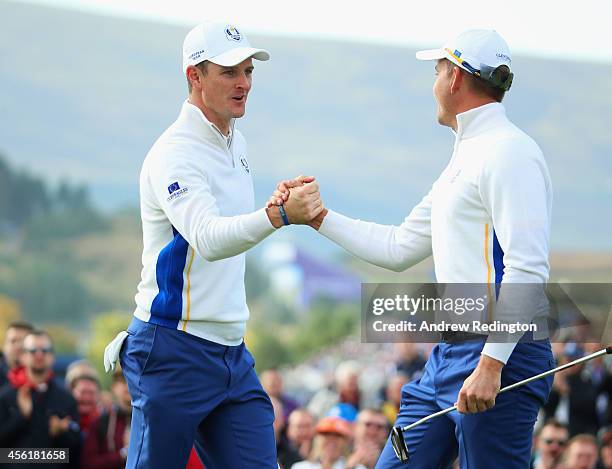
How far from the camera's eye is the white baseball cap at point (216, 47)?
5340 millimetres

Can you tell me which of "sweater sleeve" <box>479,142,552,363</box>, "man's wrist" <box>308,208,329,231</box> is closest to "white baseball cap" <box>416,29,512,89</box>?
"sweater sleeve" <box>479,142,552,363</box>

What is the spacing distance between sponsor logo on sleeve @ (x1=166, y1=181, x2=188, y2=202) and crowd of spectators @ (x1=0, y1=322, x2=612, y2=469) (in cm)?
388

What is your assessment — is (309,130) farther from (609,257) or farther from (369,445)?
(369,445)

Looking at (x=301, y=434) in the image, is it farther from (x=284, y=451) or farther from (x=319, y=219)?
(x=319, y=219)

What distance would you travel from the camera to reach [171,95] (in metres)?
42.5

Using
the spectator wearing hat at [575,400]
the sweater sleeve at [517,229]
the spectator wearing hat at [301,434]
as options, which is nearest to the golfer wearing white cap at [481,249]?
the sweater sleeve at [517,229]

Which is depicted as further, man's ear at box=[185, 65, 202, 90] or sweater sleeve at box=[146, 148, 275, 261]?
man's ear at box=[185, 65, 202, 90]

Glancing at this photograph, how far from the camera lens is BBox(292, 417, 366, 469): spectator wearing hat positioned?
8.73 metres

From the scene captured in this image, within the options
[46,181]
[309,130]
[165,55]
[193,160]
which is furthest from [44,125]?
[193,160]

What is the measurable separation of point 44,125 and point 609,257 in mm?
20086

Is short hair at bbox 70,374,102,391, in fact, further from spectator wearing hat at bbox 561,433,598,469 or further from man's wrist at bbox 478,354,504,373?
man's wrist at bbox 478,354,504,373

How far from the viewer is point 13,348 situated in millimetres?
9547

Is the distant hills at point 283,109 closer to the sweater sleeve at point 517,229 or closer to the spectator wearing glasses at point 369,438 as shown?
the spectator wearing glasses at point 369,438

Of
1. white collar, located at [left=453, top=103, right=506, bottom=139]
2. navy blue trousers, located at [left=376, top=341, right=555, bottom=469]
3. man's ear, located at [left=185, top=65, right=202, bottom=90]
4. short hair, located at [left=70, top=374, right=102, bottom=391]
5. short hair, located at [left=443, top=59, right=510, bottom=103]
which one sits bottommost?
short hair, located at [left=70, top=374, right=102, bottom=391]
